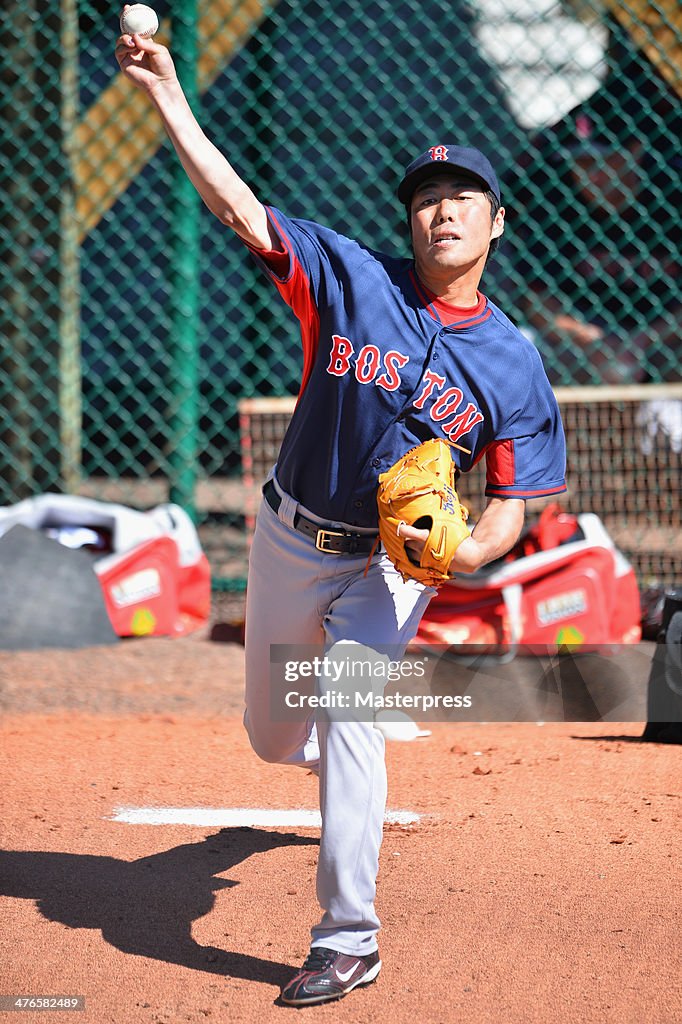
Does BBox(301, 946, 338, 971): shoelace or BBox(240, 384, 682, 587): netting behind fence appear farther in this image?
BBox(240, 384, 682, 587): netting behind fence

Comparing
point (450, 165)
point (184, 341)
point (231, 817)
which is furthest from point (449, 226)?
point (184, 341)

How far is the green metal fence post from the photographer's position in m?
5.98

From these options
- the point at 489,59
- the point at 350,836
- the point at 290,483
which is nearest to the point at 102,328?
the point at 489,59

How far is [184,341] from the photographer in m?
6.02

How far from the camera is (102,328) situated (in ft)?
27.9

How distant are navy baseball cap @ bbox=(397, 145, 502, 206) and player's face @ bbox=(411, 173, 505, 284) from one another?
0.08ft

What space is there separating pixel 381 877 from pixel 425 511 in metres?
1.05

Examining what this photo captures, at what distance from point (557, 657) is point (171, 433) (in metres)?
2.30

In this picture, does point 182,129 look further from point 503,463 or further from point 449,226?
point 503,463

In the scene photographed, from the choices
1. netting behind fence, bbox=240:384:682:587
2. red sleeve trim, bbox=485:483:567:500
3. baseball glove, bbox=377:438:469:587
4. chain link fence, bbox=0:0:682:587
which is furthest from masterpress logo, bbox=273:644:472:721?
chain link fence, bbox=0:0:682:587

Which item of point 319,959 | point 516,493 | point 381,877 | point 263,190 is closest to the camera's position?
point 319,959

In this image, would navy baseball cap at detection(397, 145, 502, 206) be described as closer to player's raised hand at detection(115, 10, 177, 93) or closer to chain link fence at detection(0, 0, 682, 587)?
player's raised hand at detection(115, 10, 177, 93)

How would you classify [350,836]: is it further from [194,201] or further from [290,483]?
[194,201]

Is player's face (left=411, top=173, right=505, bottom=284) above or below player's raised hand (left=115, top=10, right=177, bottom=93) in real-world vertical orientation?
below
